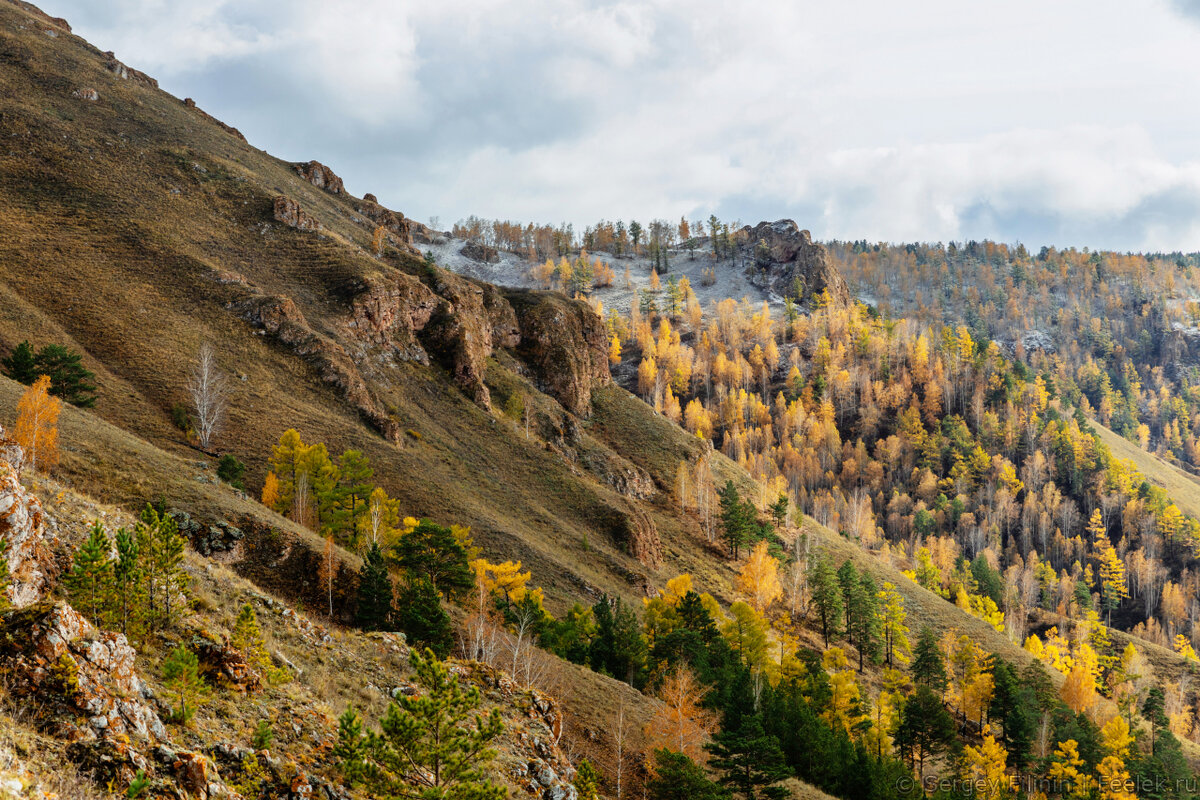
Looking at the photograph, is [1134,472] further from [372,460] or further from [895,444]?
Result: [372,460]

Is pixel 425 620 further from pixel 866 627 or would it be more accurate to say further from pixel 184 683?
pixel 866 627

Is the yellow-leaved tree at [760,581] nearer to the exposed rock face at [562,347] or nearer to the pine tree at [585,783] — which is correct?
the exposed rock face at [562,347]

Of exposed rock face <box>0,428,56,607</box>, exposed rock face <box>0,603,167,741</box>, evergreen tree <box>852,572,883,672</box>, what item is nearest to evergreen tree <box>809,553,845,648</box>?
evergreen tree <box>852,572,883,672</box>

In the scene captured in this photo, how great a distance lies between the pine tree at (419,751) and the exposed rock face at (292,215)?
9479 centimetres

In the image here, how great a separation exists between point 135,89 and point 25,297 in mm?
67441

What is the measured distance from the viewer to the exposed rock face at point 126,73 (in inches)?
4341

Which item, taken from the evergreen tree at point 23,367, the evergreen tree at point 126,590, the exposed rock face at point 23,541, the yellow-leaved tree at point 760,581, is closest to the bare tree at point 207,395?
the evergreen tree at point 23,367

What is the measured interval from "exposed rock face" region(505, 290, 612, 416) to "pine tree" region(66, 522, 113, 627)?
91.4m

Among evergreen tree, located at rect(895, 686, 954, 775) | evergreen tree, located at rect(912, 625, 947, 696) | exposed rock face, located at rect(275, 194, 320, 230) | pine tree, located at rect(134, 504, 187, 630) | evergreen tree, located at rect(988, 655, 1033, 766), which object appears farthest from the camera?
exposed rock face, located at rect(275, 194, 320, 230)

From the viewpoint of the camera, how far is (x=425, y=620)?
34.1 meters

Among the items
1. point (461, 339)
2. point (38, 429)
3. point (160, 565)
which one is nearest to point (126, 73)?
point (461, 339)

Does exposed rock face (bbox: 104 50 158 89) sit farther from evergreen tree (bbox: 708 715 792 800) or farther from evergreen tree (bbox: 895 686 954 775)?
A: evergreen tree (bbox: 895 686 954 775)

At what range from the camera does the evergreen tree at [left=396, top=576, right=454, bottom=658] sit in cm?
3409

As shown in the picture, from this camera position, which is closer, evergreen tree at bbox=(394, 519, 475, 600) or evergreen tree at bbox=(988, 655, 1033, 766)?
evergreen tree at bbox=(394, 519, 475, 600)
